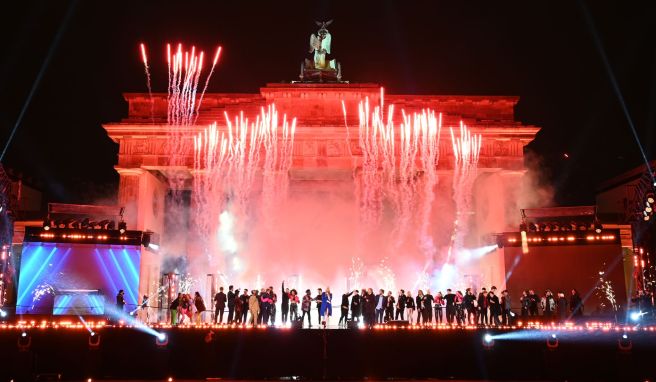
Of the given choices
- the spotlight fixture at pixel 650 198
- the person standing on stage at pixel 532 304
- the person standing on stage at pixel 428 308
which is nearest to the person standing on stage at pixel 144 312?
the person standing on stage at pixel 428 308

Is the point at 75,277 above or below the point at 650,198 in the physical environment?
below

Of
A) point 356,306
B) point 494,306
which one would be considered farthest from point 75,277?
point 494,306

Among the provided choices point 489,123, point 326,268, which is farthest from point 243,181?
point 489,123

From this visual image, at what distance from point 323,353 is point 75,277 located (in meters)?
15.6

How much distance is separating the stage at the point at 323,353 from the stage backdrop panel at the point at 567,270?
39.2 feet

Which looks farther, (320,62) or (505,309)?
(320,62)

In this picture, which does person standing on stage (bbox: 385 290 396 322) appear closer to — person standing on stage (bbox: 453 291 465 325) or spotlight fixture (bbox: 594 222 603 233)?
person standing on stage (bbox: 453 291 465 325)

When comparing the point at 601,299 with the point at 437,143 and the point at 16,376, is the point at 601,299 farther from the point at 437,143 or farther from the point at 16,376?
the point at 16,376

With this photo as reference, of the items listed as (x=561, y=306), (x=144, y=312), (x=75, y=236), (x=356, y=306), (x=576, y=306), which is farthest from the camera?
(x=144, y=312)

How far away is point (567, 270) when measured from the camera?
2858 centimetres

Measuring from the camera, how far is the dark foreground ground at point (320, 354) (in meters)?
16.2

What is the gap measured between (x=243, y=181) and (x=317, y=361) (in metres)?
21.9

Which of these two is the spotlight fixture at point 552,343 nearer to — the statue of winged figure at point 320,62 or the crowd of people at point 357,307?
the crowd of people at point 357,307

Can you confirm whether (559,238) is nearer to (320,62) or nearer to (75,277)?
(320,62)
